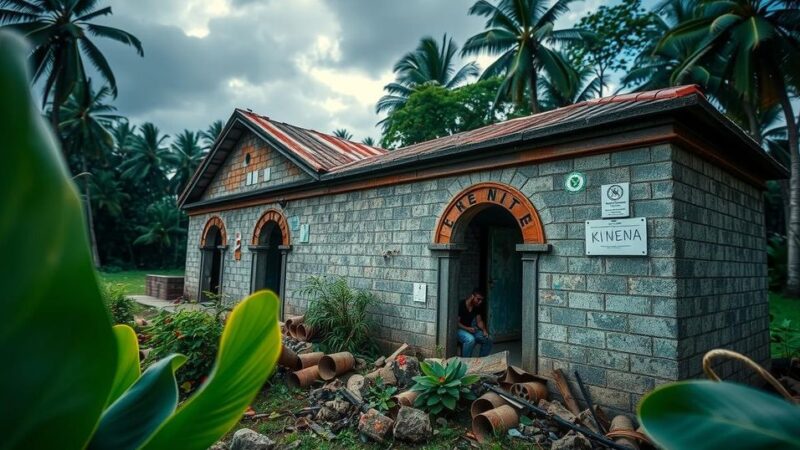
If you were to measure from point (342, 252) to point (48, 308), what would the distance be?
7.96 m

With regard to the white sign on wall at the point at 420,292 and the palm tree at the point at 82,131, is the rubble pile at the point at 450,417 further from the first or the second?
the palm tree at the point at 82,131

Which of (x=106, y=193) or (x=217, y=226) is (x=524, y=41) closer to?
(x=217, y=226)

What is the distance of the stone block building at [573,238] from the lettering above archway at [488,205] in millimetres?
21

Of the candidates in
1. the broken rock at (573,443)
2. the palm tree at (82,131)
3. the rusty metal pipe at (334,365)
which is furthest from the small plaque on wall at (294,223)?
the palm tree at (82,131)

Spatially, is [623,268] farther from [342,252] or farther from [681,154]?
[342,252]

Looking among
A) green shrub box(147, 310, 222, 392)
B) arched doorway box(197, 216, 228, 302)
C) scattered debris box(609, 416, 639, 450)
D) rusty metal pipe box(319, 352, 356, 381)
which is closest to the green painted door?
rusty metal pipe box(319, 352, 356, 381)

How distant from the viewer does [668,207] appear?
14.7 feet

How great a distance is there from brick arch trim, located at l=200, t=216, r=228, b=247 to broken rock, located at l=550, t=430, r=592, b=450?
33.8 ft

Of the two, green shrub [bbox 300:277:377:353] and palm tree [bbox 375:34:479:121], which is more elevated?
palm tree [bbox 375:34:479:121]

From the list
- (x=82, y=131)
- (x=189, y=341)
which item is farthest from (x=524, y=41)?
(x=82, y=131)

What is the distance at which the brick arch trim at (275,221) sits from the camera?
984cm

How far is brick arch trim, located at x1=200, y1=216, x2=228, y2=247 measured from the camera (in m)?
12.4

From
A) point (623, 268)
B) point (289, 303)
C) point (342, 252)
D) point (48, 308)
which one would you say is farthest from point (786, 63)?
point (48, 308)

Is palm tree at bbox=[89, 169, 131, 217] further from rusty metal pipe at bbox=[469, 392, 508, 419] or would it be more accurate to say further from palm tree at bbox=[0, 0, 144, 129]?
rusty metal pipe at bbox=[469, 392, 508, 419]
